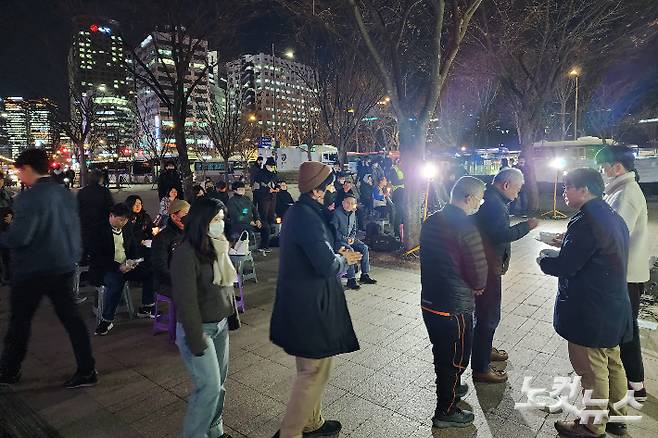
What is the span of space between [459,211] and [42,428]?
3723mm

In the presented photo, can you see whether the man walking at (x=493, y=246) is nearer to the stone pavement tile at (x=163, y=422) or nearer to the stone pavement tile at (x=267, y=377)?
the stone pavement tile at (x=267, y=377)

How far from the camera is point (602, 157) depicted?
148 inches

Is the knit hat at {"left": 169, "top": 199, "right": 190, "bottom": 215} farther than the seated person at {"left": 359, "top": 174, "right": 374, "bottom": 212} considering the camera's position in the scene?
No

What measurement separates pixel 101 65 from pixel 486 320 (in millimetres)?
17558

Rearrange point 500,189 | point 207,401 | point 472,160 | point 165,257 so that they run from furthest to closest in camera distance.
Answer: point 472,160 → point 165,257 → point 500,189 → point 207,401

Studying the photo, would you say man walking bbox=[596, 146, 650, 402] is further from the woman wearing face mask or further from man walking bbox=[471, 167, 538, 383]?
the woman wearing face mask

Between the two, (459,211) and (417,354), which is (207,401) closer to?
(459,211)

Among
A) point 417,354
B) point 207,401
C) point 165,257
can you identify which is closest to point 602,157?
point 417,354

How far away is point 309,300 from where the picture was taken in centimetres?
277

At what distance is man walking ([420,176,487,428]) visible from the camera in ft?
10.2

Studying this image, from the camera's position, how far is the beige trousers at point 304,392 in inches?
113

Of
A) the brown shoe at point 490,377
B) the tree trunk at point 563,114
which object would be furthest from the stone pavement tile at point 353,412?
the tree trunk at point 563,114

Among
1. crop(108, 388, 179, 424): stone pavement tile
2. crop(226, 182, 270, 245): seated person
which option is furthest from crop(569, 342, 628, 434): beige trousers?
crop(226, 182, 270, 245): seated person

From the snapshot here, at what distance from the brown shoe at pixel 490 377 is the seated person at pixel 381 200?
8157 mm
